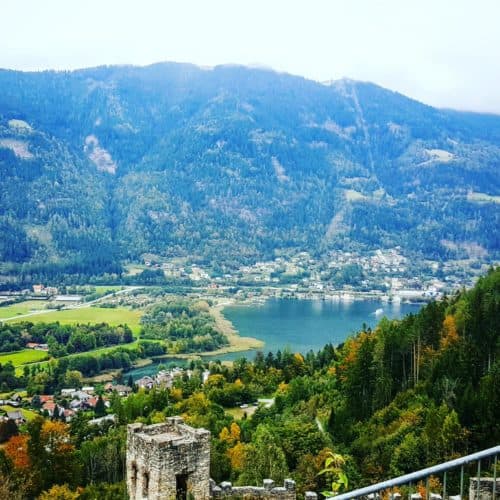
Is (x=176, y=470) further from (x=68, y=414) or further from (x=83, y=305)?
(x=83, y=305)

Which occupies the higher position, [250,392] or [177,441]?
[177,441]

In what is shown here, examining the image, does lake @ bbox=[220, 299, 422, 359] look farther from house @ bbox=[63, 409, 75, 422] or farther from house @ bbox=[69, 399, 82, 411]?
house @ bbox=[63, 409, 75, 422]

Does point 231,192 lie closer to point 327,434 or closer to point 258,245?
point 258,245

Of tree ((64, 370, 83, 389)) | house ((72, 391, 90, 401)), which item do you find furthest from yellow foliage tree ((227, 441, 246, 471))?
tree ((64, 370, 83, 389))

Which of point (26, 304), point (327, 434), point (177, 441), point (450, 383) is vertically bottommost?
point (26, 304)

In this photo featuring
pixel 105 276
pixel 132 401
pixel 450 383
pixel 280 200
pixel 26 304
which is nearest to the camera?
pixel 450 383

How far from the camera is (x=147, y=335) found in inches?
2847

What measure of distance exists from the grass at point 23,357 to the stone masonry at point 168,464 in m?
48.5

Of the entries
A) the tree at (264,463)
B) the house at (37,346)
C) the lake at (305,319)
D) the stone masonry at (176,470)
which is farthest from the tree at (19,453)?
the house at (37,346)

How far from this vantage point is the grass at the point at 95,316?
77.3 m

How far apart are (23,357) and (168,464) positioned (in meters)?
53.2

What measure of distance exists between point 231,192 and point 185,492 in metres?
188

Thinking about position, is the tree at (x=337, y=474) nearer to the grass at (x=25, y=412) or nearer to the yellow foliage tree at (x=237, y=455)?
the yellow foliage tree at (x=237, y=455)

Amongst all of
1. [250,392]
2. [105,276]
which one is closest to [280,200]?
[105,276]
